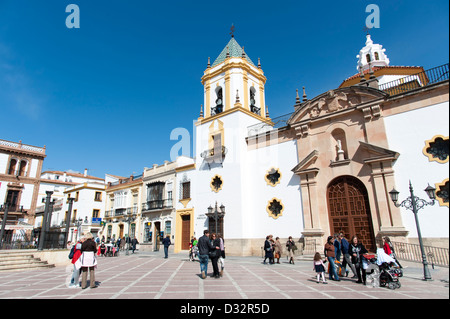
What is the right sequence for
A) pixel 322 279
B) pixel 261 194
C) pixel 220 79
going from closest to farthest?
pixel 322 279, pixel 261 194, pixel 220 79

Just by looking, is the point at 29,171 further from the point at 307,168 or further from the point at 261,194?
the point at 307,168

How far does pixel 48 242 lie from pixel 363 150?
17892 millimetres

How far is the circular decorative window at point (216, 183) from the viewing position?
20.9m

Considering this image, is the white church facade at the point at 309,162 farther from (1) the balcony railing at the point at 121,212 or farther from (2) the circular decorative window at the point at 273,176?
(1) the balcony railing at the point at 121,212

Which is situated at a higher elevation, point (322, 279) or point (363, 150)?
point (363, 150)

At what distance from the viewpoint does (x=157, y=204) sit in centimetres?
2784

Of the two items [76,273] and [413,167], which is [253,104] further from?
[76,273]

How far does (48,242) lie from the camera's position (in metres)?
14.9

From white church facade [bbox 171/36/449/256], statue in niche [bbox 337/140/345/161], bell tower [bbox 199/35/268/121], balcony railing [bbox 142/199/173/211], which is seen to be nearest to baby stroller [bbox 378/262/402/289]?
white church facade [bbox 171/36/449/256]

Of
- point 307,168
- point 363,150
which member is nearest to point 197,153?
point 307,168

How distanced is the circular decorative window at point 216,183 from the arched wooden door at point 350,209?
799 centimetres

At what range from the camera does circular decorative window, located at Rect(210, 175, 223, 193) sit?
68.5 feet

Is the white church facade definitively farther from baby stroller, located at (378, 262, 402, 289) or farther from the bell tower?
baby stroller, located at (378, 262, 402, 289)
